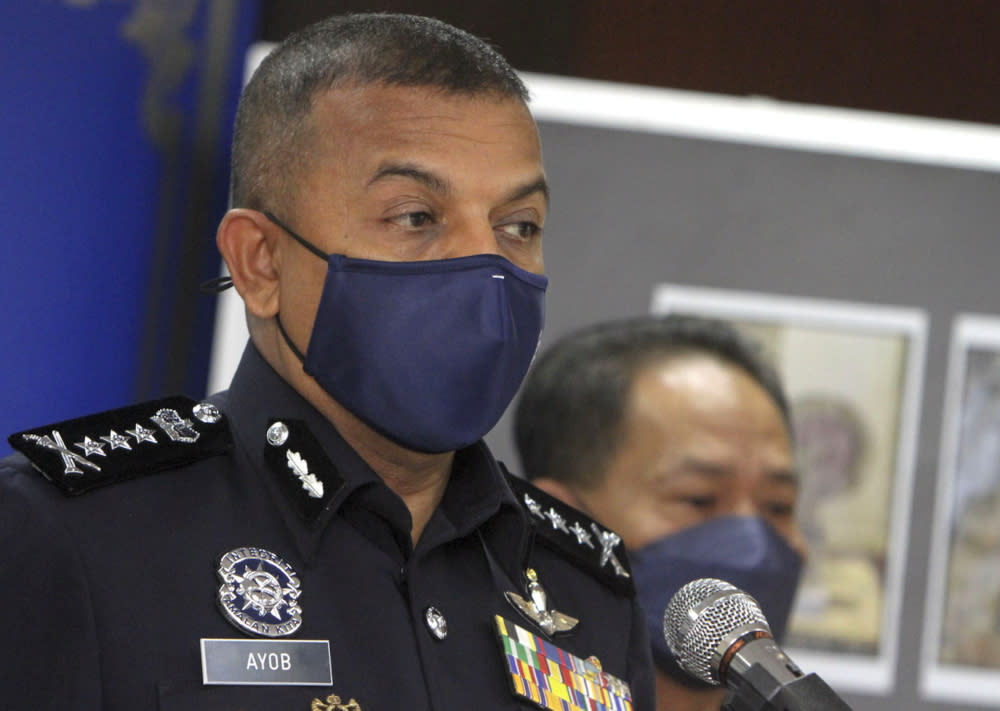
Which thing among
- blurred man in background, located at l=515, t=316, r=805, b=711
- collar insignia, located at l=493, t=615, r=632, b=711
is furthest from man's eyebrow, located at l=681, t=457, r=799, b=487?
collar insignia, located at l=493, t=615, r=632, b=711

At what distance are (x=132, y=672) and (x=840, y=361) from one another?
196 centimetres

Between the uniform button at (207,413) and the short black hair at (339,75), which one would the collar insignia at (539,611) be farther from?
the short black hair at (339,75)

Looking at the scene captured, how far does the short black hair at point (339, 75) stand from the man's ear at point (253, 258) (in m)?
0.03

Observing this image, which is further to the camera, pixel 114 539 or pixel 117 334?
pixel 117 334

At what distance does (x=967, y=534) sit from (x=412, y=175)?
1.83 m

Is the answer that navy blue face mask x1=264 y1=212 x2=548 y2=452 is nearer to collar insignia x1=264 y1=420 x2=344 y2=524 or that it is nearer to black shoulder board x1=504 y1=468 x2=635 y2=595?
collar insignia x1=264 y1=420 x2=344 y2=524

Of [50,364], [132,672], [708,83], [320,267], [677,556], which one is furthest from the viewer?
[708,83]

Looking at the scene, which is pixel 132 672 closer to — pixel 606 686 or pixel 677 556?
pixel 606 686

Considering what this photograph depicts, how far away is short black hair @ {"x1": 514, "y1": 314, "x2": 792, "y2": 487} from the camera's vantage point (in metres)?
2.88

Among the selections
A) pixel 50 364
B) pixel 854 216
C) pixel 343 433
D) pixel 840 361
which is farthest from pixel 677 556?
pixel 50 364

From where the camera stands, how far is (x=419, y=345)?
5.52 ft

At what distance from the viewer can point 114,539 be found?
5.01 ft

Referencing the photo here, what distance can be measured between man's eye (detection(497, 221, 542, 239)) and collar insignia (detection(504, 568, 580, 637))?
412mm

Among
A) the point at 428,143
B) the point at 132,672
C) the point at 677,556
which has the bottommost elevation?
the point at 677,556
